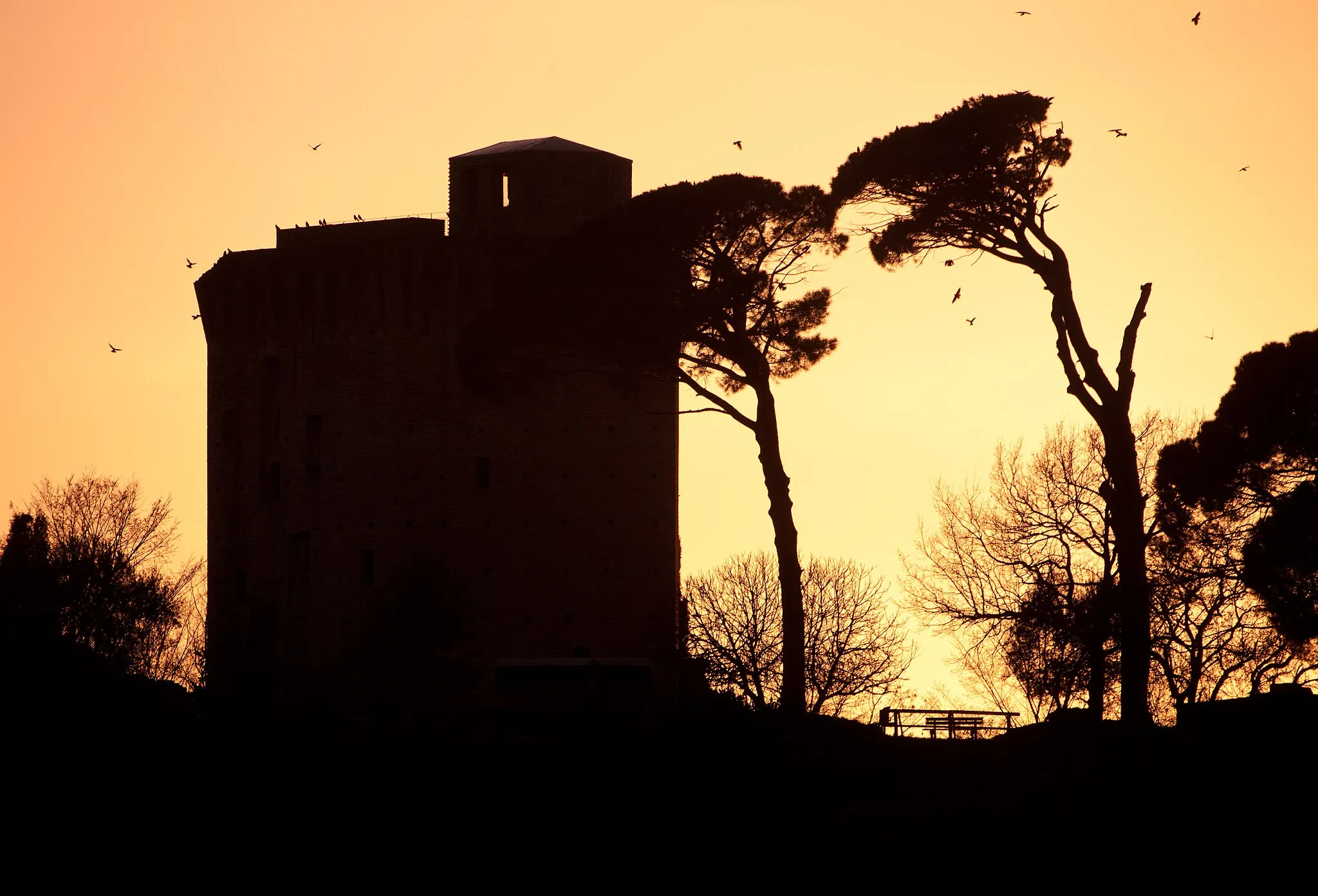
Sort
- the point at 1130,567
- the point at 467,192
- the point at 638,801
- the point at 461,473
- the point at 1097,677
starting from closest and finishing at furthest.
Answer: the point at 638,801
the point at 1130,567
the point at 1097,677
the point at 461,473
the point at 467,192

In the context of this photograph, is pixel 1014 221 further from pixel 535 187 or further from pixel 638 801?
pixel 535 187

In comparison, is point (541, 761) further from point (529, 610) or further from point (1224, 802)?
point (529, 610)

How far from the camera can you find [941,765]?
22.8 m

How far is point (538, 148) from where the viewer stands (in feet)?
127

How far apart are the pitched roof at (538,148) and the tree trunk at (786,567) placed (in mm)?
11969

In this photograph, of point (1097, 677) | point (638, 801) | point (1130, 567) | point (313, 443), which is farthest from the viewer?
point (313, 443)

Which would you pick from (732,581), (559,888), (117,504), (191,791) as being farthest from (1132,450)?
(117,504)

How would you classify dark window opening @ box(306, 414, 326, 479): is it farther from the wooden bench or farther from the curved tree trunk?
the curved tree trunk

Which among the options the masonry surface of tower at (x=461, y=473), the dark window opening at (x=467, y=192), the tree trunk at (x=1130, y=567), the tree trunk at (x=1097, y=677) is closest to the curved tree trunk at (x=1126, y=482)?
the tree trunk at (x=1130, y=567)

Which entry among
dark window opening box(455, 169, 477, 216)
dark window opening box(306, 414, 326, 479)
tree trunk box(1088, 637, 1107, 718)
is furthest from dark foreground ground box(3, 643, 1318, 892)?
dark window opening box(455, 169, 477, 216)

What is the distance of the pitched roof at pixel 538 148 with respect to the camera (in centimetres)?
3862

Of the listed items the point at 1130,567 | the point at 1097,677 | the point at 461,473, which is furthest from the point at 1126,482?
the point at 461,473

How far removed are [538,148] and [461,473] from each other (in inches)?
258

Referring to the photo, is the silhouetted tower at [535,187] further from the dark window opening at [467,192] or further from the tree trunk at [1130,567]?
the tree trunk at [1130,567]
